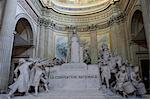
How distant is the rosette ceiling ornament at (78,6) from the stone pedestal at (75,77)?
30.2 ft

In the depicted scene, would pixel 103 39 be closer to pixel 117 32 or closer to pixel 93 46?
pixel 93 46

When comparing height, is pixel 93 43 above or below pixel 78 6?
below

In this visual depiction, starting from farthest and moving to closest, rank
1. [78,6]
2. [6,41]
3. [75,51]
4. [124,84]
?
[78,6] → [75,51] → [6,41] → [124,84]

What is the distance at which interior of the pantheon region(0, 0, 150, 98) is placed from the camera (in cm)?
1180

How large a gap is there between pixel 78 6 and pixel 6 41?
1028cm

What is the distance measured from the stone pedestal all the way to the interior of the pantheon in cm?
198

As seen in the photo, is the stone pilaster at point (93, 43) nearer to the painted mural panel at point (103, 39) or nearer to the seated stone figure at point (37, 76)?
the painted mural panel at point (103, 39)

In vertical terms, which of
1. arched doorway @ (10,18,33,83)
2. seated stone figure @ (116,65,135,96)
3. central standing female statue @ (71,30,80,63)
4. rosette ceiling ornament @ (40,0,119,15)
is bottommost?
seated stone figure @ (116,65,135,96)

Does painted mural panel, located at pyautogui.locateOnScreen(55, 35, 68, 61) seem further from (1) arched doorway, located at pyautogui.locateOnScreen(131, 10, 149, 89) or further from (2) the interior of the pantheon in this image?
(1) arched doorway, located at pyautogui.locateOnScreen(131, 10, 149, 89)

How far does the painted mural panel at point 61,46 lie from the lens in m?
15.5

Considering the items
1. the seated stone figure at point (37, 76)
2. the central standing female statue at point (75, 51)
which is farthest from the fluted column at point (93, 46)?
the seated stone figure at point (37, 76)

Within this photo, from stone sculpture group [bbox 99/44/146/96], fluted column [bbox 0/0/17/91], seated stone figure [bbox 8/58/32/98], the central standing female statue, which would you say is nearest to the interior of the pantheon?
fluted column [bbox 0/0/17/91]

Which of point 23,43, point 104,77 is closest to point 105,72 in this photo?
point 104,77

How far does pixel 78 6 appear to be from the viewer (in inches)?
680
